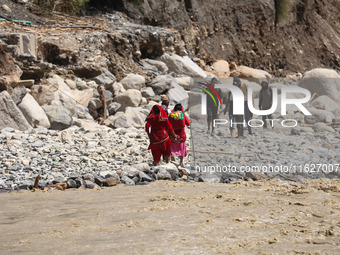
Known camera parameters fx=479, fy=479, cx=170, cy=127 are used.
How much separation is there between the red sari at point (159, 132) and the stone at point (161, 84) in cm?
533

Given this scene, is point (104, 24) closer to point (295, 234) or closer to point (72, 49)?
point (72, 49)

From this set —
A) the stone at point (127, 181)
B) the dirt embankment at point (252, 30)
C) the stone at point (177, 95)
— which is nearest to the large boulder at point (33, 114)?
the stone at point (127, 181)

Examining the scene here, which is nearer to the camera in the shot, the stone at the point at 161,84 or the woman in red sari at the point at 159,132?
the woman in red sari at the point at 159,132

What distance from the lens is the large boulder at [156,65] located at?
43.4 feet

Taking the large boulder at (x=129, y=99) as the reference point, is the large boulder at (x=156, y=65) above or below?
above

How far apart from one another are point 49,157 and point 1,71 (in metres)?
2.76

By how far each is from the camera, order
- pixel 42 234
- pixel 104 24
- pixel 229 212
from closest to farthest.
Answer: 1. pixel 42 234
2. pixel 229 212
3. pixel 104 24

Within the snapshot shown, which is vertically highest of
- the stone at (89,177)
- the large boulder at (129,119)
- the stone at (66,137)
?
the large boulder at (129,119)

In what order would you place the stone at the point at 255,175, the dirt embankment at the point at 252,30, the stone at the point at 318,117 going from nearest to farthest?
the stone at the point at 255,175, the stone at the point at 318,117, the dirt embankment at the point at 252,30

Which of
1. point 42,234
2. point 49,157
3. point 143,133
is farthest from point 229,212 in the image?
point 143,133

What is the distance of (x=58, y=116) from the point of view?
8.27 m

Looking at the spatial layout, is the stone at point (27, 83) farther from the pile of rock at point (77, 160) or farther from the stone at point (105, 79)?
the stone at point (105, 79)

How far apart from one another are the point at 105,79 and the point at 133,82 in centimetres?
83

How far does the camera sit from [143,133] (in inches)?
314
